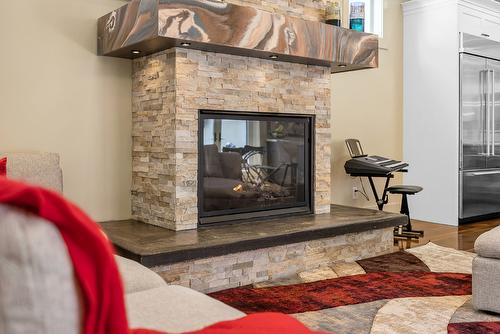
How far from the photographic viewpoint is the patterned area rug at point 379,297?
8.01 feet

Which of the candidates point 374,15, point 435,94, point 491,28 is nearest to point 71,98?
point 374,15

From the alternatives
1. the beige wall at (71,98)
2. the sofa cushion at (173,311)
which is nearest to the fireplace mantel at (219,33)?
the beige wall at (71,98)

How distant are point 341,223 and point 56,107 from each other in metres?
2.12

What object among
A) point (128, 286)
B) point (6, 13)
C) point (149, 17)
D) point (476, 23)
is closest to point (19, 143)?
point (6, 13)

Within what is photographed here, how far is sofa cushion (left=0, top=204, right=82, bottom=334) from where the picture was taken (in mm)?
728

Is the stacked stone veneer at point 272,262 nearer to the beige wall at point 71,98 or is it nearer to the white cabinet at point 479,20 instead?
the beige wall at point 71,98

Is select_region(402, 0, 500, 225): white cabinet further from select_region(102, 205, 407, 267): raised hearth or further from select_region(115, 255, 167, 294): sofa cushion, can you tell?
select_region(115, 255, 167, 294): sofa cushion

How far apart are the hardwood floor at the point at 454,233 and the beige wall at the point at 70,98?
2612 mm

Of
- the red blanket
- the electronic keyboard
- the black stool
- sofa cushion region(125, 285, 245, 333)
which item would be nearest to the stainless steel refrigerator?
the black stool

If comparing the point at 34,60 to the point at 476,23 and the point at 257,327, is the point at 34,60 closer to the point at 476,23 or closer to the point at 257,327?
the point at 257,327

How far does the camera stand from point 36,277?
2.39 feet

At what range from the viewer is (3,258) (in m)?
0.75

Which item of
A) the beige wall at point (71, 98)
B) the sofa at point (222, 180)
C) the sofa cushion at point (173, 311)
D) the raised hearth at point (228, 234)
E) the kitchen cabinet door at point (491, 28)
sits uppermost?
the kitchen cabinet door at point (491, 28)

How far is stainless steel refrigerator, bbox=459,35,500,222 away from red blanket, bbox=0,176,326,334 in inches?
202
